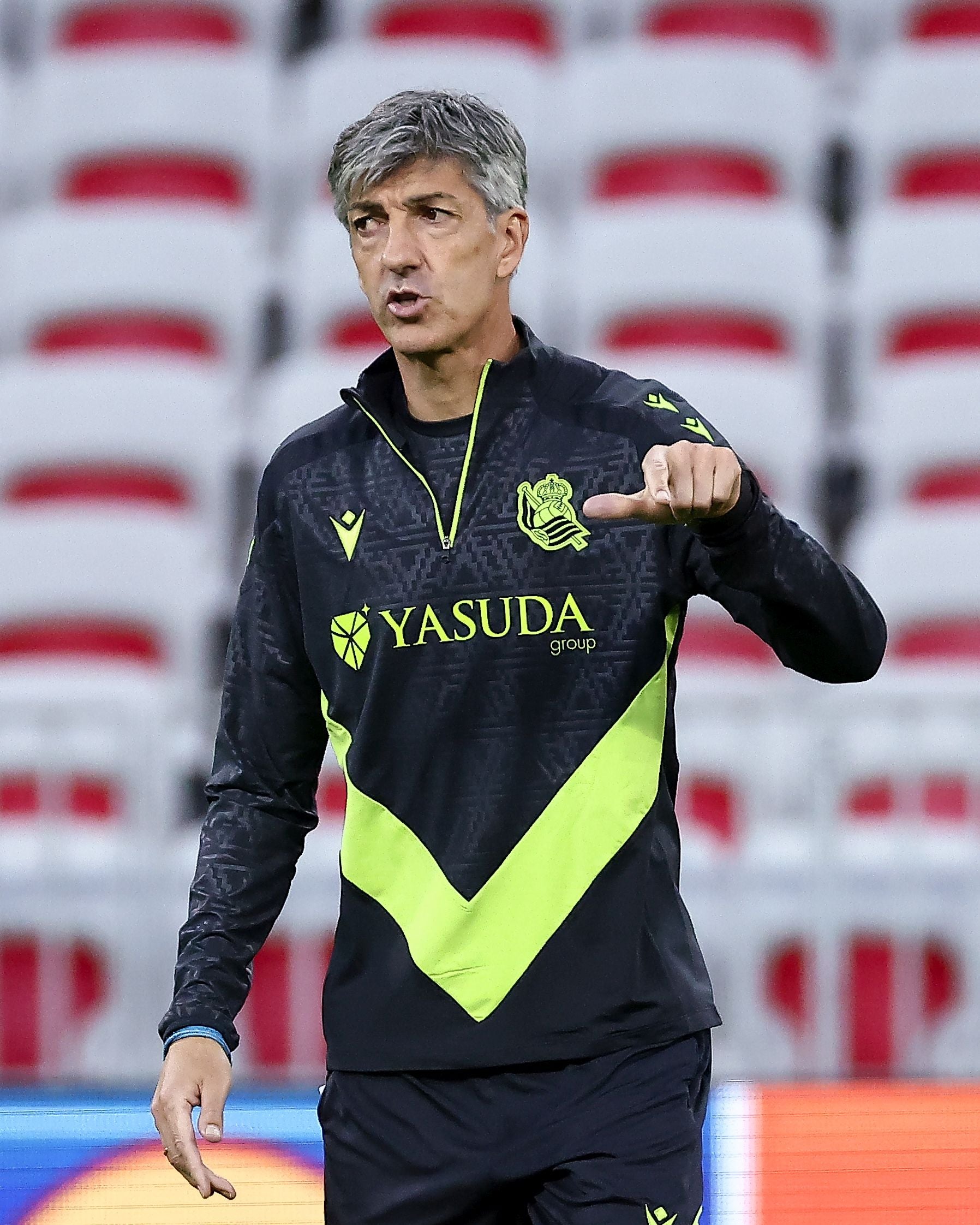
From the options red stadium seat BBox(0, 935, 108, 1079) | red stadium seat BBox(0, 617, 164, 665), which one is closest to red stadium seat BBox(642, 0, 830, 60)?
red stadium seat BBox(0, 617, 164, 665)

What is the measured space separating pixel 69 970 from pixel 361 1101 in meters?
2.67

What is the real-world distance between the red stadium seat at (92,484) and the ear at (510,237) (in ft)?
12.9

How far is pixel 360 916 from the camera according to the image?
1.98 meters

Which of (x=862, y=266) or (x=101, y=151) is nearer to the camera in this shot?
(x=862, y=266)

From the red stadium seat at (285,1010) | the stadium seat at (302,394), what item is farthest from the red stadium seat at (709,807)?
the stadium seat at (302,394)

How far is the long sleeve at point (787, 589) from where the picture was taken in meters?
1.79

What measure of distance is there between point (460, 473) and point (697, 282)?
411 centimetres

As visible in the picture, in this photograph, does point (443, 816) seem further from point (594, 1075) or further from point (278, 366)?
point (278, 366)

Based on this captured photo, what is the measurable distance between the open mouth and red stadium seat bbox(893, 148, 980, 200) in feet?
15.6

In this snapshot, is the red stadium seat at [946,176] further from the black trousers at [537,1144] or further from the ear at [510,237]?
the black trousers at [537,1144]

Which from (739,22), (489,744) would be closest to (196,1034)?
(489,744)

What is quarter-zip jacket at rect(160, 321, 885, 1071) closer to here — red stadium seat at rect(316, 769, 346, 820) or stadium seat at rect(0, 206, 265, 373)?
red stadium seat at rect(316, 769, 346, 820)

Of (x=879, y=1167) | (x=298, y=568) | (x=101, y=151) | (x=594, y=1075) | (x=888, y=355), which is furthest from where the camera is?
(x=101, y=151)

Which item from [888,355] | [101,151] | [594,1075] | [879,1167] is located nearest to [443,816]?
[594,1075]
